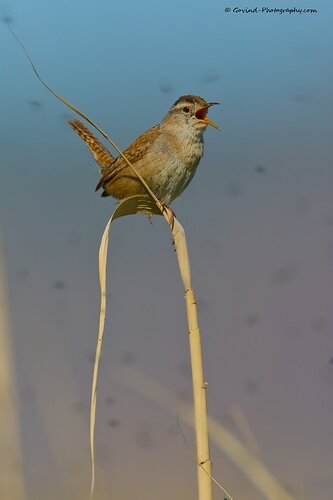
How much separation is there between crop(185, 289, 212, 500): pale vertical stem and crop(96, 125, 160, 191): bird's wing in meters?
1.63

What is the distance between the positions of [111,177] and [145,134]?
23 cm

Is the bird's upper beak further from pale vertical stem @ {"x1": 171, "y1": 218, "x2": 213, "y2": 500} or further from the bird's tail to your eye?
pale vertical stem @ {"x1": 171, "y1": 218, "x2": 213, "y2": 500}

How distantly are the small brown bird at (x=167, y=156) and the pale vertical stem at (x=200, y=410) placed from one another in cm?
146

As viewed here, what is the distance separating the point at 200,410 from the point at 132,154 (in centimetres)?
174

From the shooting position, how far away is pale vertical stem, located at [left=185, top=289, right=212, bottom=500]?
107 cm

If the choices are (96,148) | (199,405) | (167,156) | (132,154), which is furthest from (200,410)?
(96,148)

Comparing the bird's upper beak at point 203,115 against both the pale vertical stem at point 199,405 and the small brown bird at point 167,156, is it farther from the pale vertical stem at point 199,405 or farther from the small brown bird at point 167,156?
the pale vertical stem at point 199,405

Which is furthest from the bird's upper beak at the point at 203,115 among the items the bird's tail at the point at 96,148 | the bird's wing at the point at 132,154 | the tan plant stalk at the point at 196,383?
the tan plant stalk at the point at 196,383

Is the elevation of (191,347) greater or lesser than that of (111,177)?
lesser

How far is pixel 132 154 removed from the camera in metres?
2.68

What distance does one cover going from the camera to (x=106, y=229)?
48.7 inches

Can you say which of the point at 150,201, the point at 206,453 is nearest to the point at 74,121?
the point at 150,201

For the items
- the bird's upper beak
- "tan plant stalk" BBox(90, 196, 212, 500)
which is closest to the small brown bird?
the bird's upper beak

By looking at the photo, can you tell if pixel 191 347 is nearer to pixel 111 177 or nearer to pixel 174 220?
pixel 174 220
